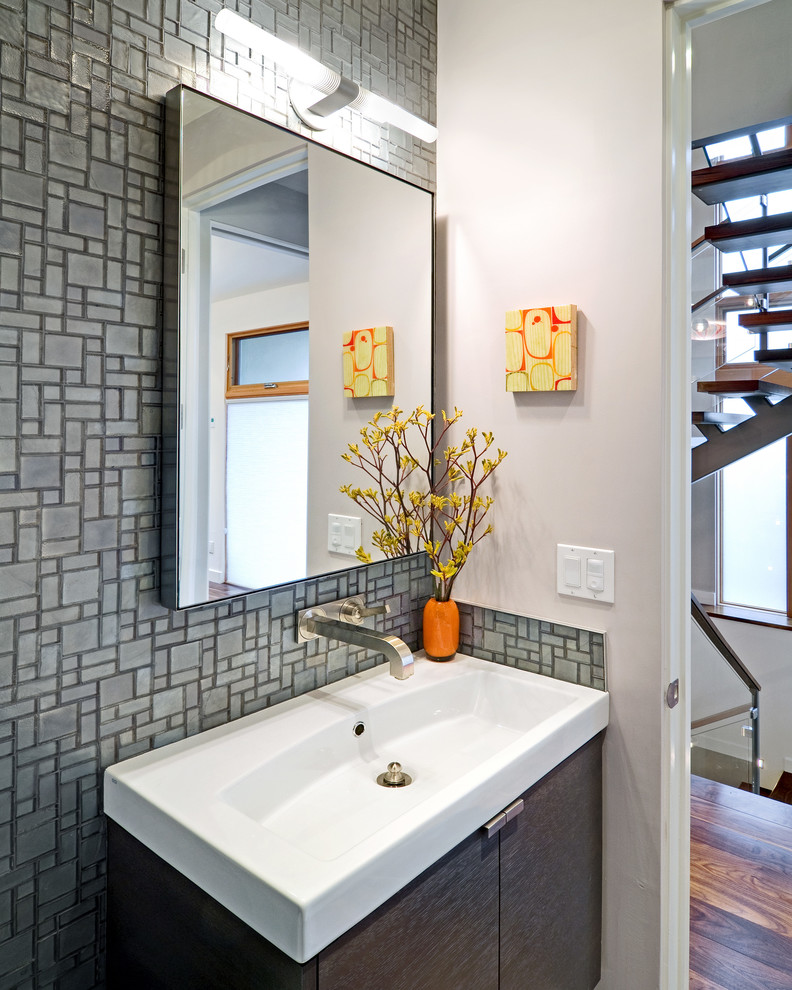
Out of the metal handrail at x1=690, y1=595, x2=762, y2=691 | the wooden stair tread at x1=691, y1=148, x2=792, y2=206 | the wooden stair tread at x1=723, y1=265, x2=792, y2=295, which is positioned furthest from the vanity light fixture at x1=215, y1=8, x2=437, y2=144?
the metal handrail at x1=690, y1=595, x2=762, y2=691

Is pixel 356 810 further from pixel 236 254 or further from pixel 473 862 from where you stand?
pixel 236 254

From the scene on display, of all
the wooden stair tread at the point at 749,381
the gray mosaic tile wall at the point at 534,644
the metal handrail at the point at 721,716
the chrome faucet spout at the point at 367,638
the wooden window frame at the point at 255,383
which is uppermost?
the wooden stair tread at the point at 749,381

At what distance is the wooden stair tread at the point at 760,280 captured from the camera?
2.72 m

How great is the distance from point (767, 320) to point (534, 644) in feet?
7.14

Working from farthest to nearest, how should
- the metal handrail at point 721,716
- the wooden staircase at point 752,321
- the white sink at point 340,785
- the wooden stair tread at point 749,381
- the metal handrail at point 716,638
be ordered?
the metal handrail at point 721,716, the metal handrail at point 716,638, the wooden stair tread at point 749,381, the wooden staircase at point 752,321, the white sink at point 340,785

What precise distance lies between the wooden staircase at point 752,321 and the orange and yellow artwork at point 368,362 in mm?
1696

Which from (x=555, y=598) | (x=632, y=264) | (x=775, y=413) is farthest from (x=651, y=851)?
(x=775, y=413)

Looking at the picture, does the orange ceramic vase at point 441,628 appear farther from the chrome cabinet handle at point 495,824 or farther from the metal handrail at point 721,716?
the metal handrail at point 721,716

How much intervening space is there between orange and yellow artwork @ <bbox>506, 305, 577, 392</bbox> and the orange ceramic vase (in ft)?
1.70

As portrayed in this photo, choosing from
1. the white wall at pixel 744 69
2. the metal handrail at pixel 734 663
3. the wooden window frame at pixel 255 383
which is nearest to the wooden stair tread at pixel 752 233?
the white wall at pixel 744 69

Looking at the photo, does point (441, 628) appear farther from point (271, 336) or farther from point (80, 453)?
point (80, 453)

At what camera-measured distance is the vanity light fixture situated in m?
1.03

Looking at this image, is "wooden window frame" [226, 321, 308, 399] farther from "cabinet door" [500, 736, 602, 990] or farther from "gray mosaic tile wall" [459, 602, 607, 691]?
"cabinet door" [500, 736, 602, 990]

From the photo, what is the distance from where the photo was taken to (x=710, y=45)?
327 centimetres
